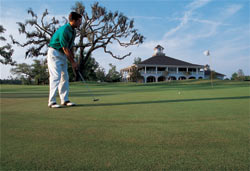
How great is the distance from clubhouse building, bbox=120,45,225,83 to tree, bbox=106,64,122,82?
4.15 metres

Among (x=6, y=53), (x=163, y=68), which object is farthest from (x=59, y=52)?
(x=163, y=68)

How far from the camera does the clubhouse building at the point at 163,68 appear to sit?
1781 inches

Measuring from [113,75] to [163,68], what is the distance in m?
14.5

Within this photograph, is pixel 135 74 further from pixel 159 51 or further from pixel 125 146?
pixel 125 146

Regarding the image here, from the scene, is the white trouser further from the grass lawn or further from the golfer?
the grass lawn

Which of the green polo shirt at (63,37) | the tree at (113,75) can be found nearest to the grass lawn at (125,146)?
the green polo shirt at (63,37)

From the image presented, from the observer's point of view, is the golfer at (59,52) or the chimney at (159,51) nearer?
the golfer at (59,52)

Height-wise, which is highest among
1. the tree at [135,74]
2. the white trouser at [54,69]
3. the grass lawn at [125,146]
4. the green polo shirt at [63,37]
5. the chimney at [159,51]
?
the chimney at [159,51]

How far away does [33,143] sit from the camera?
1680mm

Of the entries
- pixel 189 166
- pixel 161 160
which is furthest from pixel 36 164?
pixel 189 166

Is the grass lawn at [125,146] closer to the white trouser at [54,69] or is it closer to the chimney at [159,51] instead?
the white trouser at [54,69]

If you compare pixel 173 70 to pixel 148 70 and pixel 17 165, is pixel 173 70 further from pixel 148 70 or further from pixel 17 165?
pixel 17 165

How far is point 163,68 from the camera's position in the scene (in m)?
50.3

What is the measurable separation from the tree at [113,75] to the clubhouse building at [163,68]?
4147mm
